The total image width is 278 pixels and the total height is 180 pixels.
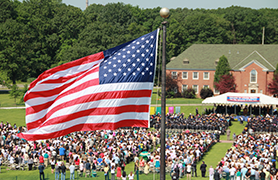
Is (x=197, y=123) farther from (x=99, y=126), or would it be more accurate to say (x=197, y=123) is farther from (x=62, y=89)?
(x=62, y=89)

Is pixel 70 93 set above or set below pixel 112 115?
above

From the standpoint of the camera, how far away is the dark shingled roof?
234 ft

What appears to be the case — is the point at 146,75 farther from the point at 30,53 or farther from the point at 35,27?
the point at 35,27

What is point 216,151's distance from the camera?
34.8m

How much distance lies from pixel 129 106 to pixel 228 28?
101038 millimetres

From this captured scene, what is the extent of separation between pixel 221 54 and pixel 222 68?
302 inches

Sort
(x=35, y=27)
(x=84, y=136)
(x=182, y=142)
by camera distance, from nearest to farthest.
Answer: (x=182, y=142) < (x=84, y=136) < (x=35, y=27)

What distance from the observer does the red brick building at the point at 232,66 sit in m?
66.8

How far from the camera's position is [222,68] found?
69.5 meters

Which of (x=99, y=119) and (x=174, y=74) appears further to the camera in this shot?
(x=174, y=74)

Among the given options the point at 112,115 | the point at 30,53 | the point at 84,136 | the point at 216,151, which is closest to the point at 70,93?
the point at 112,115

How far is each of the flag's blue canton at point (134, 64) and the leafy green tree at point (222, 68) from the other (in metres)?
59.5

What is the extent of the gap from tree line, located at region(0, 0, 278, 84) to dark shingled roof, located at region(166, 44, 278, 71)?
563 inches

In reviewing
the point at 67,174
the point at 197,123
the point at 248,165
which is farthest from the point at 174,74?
the point at 248,165
